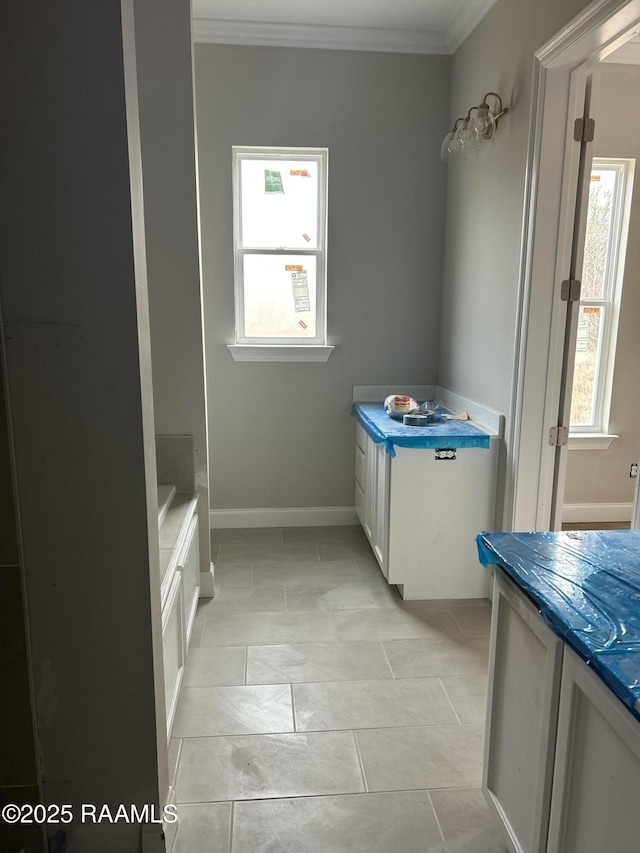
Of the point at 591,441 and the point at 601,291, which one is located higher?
the point at 601,291

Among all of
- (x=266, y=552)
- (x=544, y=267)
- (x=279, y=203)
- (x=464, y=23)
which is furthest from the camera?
(x=279, y=203)

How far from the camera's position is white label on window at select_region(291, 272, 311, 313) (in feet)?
12.6

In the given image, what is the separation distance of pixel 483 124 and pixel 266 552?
2.62m

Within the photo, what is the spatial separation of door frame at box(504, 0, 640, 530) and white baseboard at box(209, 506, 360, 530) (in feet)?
4.74

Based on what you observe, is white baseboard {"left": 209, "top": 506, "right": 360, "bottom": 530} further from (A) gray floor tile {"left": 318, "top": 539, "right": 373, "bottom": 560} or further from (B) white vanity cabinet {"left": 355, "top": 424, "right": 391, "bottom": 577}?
(A) gray floor tile {"left": 318, "top": 539, "right": 373, "bottom": 560}

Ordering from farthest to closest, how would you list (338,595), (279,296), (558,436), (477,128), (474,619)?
(279,296) → (338,595) → (477,128) → (474,619) → (558,436)

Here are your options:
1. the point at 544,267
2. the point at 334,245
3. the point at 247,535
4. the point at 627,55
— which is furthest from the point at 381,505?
the point at 627,55

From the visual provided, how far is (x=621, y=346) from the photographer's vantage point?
3.93m

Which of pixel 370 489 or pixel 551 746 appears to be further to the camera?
pixel 370 489

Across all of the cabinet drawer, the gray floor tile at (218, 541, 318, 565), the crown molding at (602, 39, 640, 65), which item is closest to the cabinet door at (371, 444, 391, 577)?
the cabinet drawer

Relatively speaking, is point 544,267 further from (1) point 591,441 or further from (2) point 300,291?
(1) point 591,441

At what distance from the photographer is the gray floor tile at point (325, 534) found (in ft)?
12.6

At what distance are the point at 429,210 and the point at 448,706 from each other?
2899 millimetres

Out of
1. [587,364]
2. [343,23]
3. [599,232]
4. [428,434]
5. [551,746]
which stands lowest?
[551,746]
